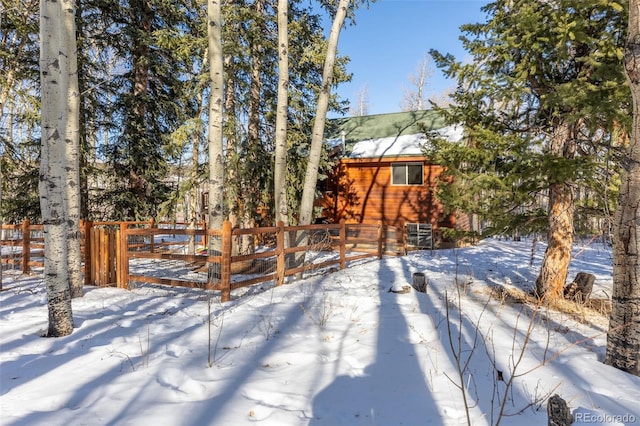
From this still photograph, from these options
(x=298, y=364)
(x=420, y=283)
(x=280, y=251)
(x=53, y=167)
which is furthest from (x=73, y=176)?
(x=420, y=283)

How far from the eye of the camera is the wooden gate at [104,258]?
277 inches

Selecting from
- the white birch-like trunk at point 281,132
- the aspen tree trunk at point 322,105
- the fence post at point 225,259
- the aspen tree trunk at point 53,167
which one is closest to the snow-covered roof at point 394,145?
the aspen tree trunk at point 322,105

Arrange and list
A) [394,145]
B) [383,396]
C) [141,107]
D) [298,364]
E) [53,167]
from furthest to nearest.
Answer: [394,145]
[141,107]
[53,167]
[298,364]
[383,396]

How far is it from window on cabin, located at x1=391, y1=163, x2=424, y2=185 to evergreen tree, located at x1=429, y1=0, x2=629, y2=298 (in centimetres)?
793

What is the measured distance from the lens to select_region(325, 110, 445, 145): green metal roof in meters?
17.5

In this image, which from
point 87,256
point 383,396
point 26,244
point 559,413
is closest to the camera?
point 559,413

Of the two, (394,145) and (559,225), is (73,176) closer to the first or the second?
(559,225)

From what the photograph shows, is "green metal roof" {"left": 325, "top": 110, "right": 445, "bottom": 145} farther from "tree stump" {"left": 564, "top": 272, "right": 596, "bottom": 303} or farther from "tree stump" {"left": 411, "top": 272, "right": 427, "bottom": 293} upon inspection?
"tree stump" {"left": 411, "top": 272, "right": 427, "bottom": 293}

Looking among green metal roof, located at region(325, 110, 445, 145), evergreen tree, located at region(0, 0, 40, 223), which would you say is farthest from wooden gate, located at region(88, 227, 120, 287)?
green metal roof, located at region(325, 110, 445, 145)

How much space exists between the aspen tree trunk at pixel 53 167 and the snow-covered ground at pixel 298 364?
41 cm

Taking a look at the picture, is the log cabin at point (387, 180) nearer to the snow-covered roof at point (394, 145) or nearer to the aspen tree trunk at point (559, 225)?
the snow-covered roof at point (394, 145)

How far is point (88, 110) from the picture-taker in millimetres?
12141

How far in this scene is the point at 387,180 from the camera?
52.6 feet

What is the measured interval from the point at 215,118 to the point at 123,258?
10.6 ft
